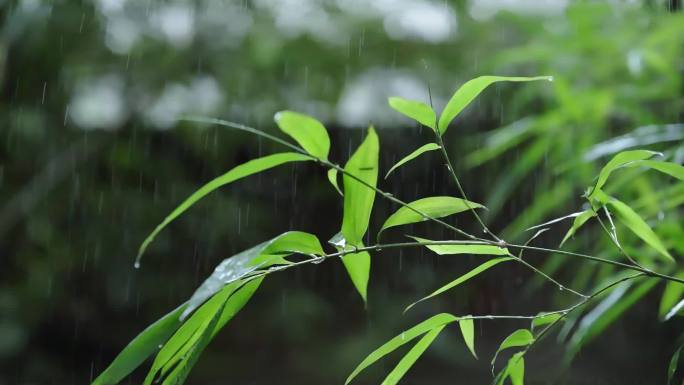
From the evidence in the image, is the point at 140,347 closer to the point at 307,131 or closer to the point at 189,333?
the point at 189,333

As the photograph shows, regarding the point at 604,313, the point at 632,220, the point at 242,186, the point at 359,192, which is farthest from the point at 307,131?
the point at 242,186

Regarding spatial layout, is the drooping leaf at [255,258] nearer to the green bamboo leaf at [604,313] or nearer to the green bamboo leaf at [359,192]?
the green bamboo leaf at [359,192]

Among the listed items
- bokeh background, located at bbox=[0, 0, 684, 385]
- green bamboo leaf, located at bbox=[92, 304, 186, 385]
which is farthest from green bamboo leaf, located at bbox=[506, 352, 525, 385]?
bokeh background, located at bbox=[0, 0, 684, 385]

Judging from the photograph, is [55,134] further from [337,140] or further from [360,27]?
[360,27]

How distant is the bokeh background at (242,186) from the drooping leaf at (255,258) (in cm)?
210

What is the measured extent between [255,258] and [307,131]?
0.09 meters

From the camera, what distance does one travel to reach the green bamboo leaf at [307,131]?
45 cm

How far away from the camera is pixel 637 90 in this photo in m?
1.35

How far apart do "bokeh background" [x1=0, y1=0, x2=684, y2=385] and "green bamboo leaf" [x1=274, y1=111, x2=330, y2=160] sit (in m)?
2.10

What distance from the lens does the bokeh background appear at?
2.55 m

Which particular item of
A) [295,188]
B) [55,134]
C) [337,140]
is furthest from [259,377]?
[55,134]

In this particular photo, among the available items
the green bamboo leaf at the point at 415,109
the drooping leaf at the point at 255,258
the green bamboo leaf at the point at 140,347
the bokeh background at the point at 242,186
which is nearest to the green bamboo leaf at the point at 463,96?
the green bamboo leaf at the point at 415,109

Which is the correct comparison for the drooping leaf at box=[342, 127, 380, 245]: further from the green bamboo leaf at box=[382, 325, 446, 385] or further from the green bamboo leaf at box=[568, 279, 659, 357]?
the green bamboo leaf at box=[568, 279, 659, 357]

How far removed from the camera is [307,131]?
0.46m
